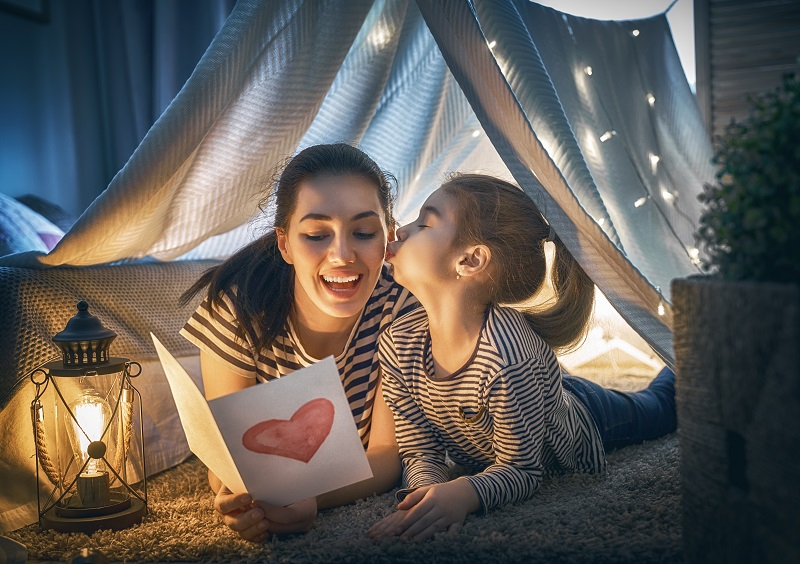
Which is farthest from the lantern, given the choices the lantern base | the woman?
the woman

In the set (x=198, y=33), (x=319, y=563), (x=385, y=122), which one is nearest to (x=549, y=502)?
(x=319, y=563)

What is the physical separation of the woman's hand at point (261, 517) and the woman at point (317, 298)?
96mm

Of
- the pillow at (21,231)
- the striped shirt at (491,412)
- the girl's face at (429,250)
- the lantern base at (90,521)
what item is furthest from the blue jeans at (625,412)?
the pillow at (21,231)

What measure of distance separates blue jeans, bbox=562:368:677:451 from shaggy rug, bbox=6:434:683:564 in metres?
0.21

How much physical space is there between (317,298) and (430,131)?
2.73ft

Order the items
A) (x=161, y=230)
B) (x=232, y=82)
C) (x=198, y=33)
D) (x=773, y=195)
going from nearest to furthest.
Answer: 1. (x=773, y=195)
2. (x=232, y=82)
3. (x=161, y=230)
4. (x=198, y=33)

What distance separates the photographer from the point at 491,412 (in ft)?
4.05

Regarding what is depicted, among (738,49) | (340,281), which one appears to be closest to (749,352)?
(340,281)

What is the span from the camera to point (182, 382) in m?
1.08

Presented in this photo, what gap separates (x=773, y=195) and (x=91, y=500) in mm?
1088

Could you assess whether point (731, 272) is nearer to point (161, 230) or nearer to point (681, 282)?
point (681, 282)

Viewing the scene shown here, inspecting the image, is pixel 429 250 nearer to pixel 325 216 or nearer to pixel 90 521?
pixel 325 216

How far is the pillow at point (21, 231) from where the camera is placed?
1.79m

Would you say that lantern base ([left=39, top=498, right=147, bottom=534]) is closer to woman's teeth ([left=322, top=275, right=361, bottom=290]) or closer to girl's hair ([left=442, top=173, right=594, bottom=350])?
woman's teeth ([left=322, top=275, right=361, bottom=290])
